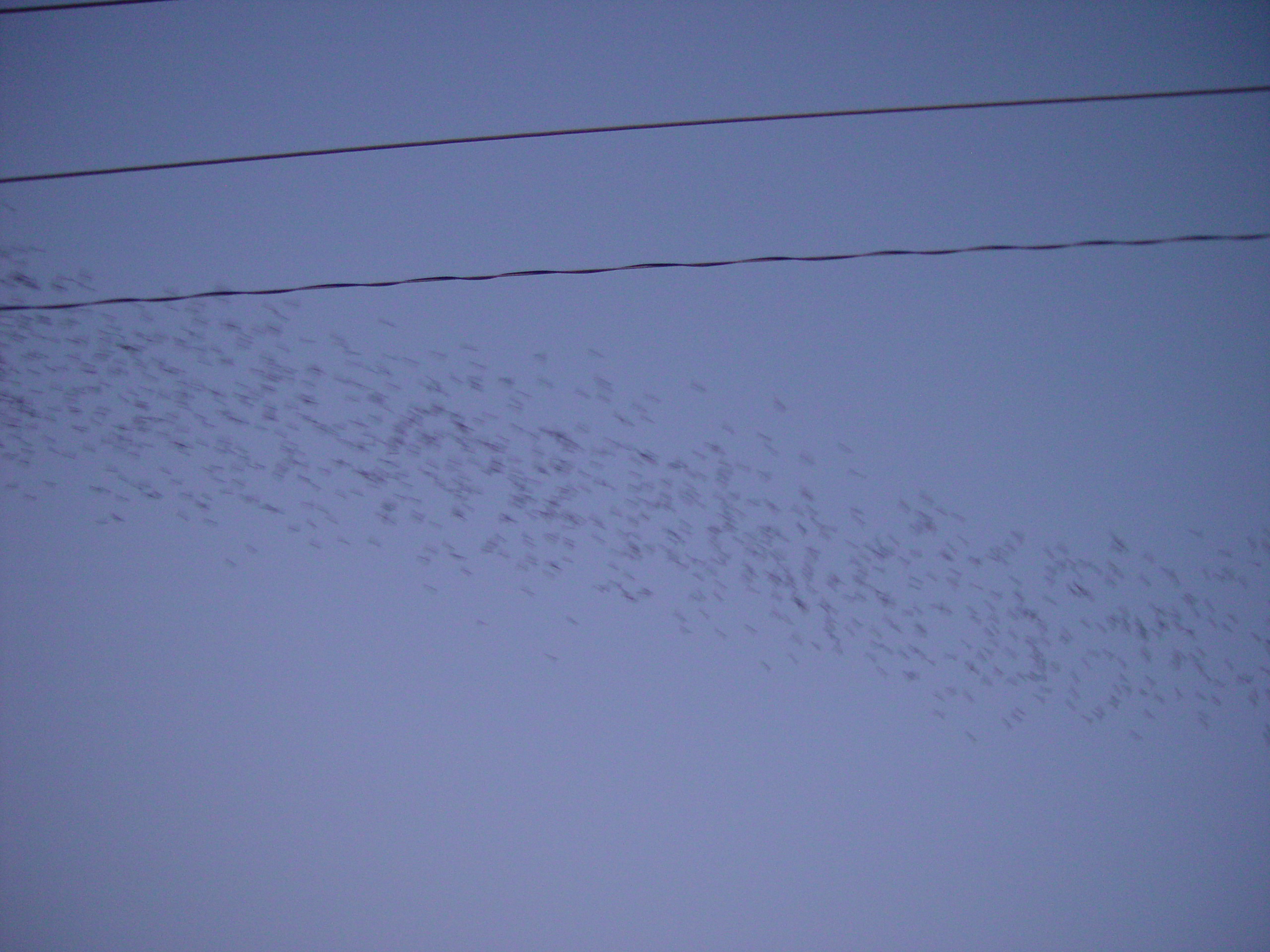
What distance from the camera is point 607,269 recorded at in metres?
1.35

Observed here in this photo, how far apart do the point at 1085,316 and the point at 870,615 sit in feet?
2.98

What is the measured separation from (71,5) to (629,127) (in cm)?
142

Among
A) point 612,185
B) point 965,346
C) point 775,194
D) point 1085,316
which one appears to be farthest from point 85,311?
point 1085,316

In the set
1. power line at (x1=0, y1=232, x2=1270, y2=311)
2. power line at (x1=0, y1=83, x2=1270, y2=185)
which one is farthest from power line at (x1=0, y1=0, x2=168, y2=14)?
power line at (x1=0, y1=232, x2=1270, y2=311)

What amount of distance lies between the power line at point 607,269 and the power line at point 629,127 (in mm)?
316

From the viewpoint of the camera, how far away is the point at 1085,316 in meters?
1.34

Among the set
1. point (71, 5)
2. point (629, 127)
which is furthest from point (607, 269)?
point (71, 5)

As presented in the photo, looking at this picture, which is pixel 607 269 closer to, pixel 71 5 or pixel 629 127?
pixel 629 127

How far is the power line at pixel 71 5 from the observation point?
1354 millimetres

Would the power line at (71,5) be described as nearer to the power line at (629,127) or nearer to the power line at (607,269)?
the power line at (629,127)

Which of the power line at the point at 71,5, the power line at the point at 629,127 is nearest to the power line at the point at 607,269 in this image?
the power line at the point at 629,127

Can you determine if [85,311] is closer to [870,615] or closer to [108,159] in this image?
[108,159]

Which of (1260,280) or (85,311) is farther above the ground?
(1260,280)

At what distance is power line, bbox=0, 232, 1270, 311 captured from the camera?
1.34 m
